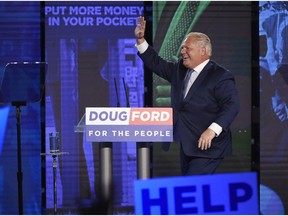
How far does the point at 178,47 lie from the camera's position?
774 cm

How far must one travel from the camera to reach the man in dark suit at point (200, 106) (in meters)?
5.24

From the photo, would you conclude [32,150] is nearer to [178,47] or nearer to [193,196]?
[178,47]

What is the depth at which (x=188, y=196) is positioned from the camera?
208 inches

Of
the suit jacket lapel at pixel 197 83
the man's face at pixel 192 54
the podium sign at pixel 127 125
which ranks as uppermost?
the man's face at pixel 192 54

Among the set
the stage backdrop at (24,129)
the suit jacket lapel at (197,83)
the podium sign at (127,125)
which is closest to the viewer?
the podium sign at (127,125)

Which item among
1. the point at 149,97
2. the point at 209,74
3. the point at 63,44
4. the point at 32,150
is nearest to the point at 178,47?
the point at 149,97

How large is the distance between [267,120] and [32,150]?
2585 mm

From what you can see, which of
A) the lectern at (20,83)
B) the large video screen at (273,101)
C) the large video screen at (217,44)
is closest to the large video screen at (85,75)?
the large video screen at (217,44)

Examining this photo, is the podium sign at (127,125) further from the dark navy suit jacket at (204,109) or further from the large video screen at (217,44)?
the large video screen at (217,44)

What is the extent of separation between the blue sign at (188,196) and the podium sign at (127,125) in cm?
38


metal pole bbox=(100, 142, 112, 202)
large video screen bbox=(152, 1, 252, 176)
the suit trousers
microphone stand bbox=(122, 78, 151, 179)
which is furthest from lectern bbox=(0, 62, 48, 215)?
large video screen bbox=(152, 1, 252, 176)

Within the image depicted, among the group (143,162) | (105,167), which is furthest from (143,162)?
(105,167)

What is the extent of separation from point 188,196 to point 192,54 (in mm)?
1077

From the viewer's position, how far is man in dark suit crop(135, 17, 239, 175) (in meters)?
5.24
